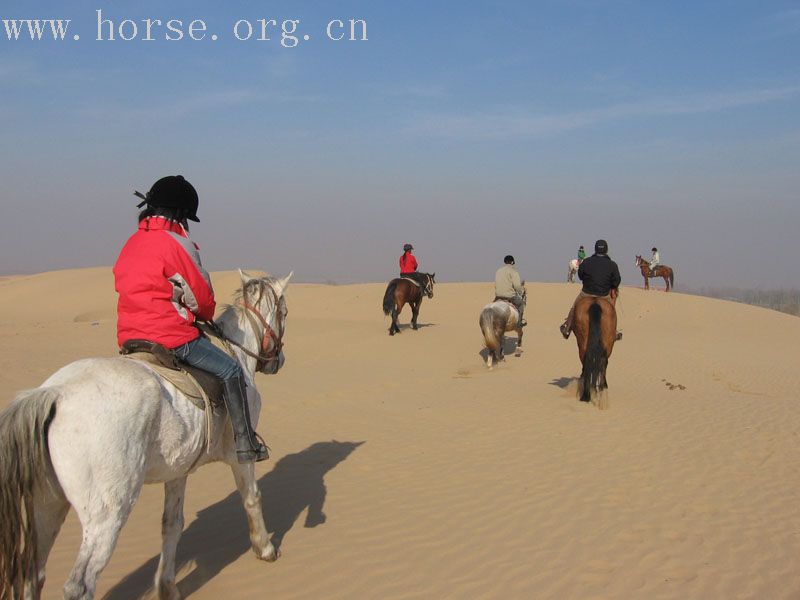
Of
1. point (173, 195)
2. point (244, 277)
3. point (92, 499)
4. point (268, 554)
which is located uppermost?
point (173, 195)

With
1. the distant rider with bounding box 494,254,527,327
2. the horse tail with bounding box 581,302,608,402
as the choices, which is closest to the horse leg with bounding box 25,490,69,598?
the horse tail with bounding box 581,302,608,402

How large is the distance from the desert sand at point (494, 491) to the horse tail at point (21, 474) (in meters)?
1.62

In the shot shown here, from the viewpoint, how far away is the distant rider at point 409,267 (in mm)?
21562

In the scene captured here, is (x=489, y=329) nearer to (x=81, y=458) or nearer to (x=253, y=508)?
(x=253, y=508)

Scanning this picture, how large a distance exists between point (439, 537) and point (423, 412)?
5470 millimetres

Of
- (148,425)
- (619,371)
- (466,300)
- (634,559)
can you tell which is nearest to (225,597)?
(148,425)

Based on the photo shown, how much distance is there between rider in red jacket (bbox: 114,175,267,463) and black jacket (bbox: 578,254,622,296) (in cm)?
793

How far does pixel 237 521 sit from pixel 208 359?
2.66 metres

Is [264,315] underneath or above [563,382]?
above

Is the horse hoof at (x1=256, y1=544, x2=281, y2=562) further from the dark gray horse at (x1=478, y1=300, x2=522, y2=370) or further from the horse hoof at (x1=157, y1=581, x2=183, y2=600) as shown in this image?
the dark gray horse at (x1=478, y1=300, x2=522, y2=370)

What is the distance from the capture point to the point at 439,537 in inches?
242

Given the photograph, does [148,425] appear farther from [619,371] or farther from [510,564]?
[619,371]

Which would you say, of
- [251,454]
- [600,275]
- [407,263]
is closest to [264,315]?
[251,454]

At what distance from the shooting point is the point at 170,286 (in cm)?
436
